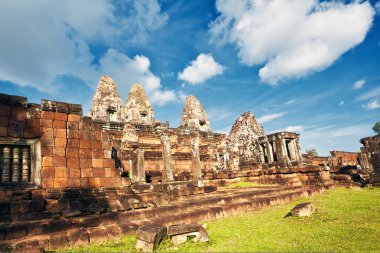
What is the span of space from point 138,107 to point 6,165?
98.7 feet

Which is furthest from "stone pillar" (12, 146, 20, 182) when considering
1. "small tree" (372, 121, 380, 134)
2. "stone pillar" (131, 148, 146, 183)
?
"small tree" (372, 121, 380, 134)

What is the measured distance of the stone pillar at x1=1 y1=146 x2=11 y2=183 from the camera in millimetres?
5991

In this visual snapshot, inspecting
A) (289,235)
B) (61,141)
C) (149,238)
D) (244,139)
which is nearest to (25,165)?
(61,141)

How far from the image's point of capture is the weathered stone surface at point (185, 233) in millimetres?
4902

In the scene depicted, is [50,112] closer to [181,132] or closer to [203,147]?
[203,147]

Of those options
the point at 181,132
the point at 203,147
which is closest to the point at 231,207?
the point at 203,147

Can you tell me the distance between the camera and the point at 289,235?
5098 mm

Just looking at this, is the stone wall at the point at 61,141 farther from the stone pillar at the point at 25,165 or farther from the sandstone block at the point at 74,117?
the stone pillar at the point at 25,165

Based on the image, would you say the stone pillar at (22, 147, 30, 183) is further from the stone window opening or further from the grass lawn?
the grass lawn

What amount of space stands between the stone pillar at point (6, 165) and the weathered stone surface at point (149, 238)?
4.00 metres

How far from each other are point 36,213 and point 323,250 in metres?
6.22

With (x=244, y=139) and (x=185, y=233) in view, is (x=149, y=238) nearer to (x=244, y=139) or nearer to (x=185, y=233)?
(x=185, y=233)

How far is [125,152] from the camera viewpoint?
13.6m

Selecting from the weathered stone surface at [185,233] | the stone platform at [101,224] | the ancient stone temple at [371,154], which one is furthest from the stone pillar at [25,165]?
the ancient stone temple at [371,154]
